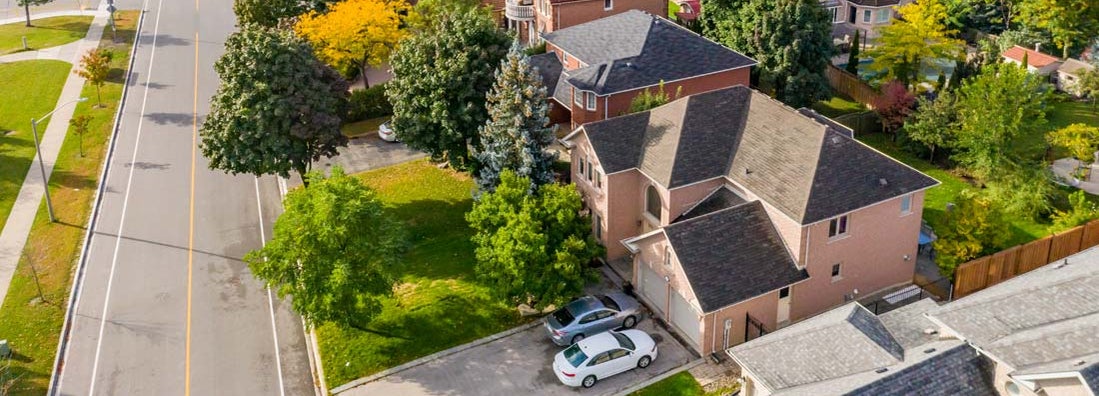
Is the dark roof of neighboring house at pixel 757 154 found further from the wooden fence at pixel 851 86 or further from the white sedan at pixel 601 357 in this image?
the wooden fence at pixel 851 86

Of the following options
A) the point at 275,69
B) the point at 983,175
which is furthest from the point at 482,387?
the point at 983,175

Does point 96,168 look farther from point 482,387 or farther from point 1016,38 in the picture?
point 1016,38

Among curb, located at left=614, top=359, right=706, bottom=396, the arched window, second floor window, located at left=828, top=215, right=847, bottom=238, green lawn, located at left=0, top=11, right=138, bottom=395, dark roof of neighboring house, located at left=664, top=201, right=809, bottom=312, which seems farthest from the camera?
the arched window

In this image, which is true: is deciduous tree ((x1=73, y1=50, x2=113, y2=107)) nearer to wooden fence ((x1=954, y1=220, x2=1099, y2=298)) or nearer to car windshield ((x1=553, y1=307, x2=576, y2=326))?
car windshield ((x1=553, y1=307, x2=576, y2=326))

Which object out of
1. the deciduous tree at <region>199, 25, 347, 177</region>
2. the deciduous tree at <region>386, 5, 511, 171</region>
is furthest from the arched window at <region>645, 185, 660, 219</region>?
the deciduous tree at <region>199, 25, 347, 177</region>

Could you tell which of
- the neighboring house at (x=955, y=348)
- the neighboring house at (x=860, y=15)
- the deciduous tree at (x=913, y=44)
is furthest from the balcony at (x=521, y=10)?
the neighboring house at (x=955, y=348)
